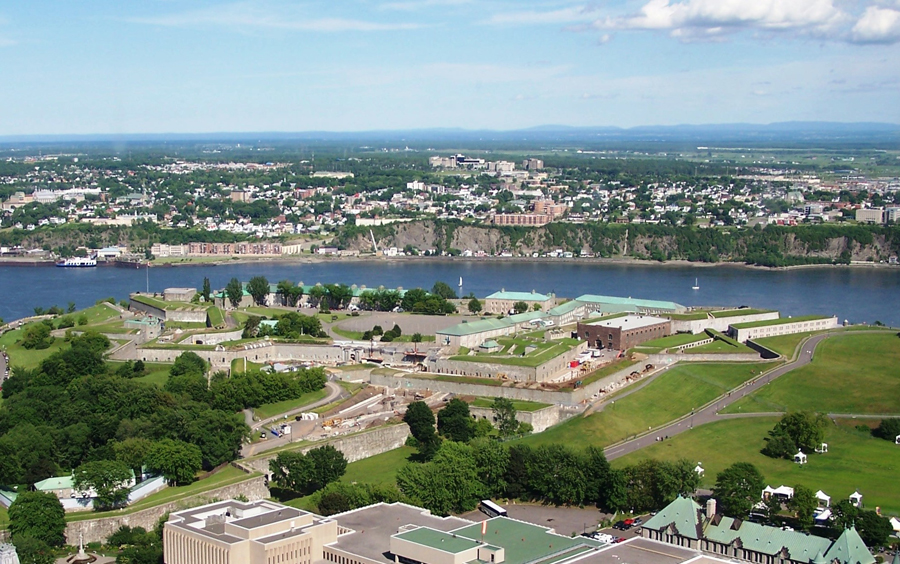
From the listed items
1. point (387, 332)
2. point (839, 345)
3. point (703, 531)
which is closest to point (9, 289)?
point (387, 332)

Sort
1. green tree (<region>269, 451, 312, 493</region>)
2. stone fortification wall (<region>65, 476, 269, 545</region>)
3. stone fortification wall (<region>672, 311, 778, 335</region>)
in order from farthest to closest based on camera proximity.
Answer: stone fortification wall (<region>672, 311, 778, 335</region>), green tree (<region>269, 451, 312, 493</region>), stone fortification wall (<region>65, 476, 269, 545</region>)

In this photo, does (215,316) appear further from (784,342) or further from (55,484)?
(784,342)

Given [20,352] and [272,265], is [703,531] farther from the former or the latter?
[272,265]

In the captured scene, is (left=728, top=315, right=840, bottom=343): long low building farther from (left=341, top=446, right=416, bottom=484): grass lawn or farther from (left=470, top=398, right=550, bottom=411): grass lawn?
(left=341, top=446, right=416, bottom=484): grass lawn

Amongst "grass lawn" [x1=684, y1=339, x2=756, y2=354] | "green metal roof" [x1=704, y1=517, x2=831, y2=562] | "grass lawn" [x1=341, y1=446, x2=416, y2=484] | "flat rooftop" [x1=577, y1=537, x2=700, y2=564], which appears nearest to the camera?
"flat rooftop" [x1=577, y1=537, x2=700, y2=564]

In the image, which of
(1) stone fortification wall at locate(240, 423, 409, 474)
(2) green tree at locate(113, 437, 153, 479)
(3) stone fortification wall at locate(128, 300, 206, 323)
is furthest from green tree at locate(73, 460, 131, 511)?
(3) stone fortification wall at locate(128, 300, 206, 323)

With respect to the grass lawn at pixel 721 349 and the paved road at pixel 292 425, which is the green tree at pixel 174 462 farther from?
the grass lawn at pixel 721 349

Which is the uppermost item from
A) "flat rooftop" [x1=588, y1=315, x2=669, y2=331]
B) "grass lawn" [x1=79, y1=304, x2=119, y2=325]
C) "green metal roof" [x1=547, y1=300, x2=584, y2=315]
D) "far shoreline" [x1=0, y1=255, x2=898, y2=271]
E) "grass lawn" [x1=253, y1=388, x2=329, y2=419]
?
"flat rooftop" [x1=588, y1=315, x2=669, y2=331]
